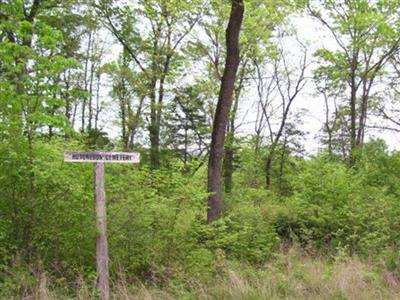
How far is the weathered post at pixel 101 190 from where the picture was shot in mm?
5434

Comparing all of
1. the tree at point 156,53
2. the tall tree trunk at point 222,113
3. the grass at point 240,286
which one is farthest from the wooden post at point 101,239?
the tree at point 156,53

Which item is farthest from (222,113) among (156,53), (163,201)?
(156,53)

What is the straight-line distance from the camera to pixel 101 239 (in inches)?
224

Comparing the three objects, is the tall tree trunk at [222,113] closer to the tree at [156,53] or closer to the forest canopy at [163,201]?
the forest canopy at [163,201]

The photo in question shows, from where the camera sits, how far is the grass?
18.0ft

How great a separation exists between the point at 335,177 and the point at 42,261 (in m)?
9.34

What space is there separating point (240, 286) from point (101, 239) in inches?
74.5

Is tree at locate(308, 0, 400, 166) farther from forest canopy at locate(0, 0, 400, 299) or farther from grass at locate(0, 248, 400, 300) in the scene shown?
grass at locate(0, 248, 400, 300)

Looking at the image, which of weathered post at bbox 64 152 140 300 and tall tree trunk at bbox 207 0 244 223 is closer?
weathered post at bbox 64 152 140 300

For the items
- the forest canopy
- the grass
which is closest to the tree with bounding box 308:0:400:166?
the forest canopy

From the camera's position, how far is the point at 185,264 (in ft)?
23.4

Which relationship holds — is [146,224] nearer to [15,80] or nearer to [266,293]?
[266,293]

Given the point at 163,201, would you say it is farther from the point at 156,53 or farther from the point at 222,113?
the point at 156,53

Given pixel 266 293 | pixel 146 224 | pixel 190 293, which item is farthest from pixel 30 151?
pixel 266 293
